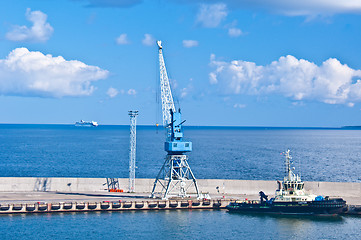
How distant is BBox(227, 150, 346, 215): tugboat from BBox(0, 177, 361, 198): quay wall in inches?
299

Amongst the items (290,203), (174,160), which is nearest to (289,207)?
(290,203)

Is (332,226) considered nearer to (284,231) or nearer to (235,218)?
(284,231)

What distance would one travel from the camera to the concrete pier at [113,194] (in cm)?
8694

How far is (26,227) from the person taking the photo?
75.9 meters

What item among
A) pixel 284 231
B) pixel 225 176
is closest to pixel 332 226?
pixel 284 231

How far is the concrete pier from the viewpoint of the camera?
86938 mm

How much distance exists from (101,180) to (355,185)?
46.4 meters

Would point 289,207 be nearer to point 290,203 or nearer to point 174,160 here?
point 290,203

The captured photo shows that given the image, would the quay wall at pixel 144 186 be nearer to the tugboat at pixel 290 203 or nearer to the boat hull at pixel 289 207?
the tugboat at pixel 290 203

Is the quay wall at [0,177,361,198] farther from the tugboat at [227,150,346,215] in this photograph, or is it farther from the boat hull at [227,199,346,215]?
the boat hull at [227,199,346,215]

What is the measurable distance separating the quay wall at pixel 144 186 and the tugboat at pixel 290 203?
7.59m

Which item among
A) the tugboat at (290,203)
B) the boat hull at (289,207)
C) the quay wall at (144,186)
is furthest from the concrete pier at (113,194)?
the tugboat at (290,203)

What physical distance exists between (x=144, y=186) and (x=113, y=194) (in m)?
6.24

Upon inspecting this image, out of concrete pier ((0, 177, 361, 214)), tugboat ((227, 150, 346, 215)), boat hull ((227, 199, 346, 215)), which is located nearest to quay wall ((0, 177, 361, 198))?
concrete pier ((0, 177, 361, 214))
